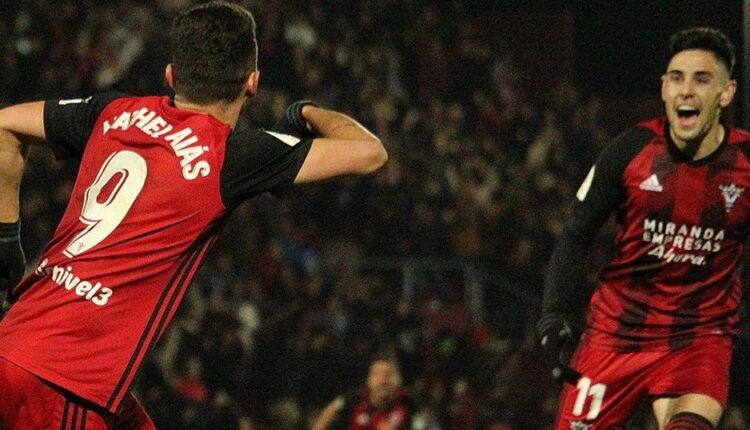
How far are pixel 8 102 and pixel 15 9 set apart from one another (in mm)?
Result: 1109

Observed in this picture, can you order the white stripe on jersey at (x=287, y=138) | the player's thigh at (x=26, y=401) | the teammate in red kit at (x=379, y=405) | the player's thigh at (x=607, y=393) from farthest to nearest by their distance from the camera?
the teammate in red kit at (x=379, y=405), the player's thigh at (x=607, y=393), the white stripe on jersey at (x=287, y=138), the player's thigh at (x=26, y=401)

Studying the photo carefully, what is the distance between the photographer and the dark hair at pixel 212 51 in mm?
3768

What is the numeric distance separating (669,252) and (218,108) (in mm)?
2176

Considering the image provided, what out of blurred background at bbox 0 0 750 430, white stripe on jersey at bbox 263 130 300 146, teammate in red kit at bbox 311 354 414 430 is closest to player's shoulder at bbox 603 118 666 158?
white stripe on jersey at bbox 263 130 300 146

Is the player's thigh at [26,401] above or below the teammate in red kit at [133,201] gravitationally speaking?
below

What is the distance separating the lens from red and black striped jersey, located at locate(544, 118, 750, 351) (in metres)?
5.36

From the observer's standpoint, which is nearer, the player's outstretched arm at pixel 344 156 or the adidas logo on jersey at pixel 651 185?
the player's outstretched arm at pixel 344 156

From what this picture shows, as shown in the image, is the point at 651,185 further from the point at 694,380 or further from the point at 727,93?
the point at 694,380

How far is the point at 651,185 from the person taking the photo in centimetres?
538

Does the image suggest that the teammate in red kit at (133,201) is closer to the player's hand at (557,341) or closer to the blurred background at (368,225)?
the player's hand at (557,341)

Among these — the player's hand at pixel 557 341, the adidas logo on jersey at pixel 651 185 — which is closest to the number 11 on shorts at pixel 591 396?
the player's hand at pixel 557 341

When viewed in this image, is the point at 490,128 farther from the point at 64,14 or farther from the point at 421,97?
the point at 64,14

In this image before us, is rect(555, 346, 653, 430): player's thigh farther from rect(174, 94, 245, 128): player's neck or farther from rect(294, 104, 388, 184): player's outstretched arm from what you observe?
rect(174, 94, 245, 128): player's neck

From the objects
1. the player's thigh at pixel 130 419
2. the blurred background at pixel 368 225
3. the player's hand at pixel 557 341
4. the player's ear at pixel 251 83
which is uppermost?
the player's ear at pixel 251 83
